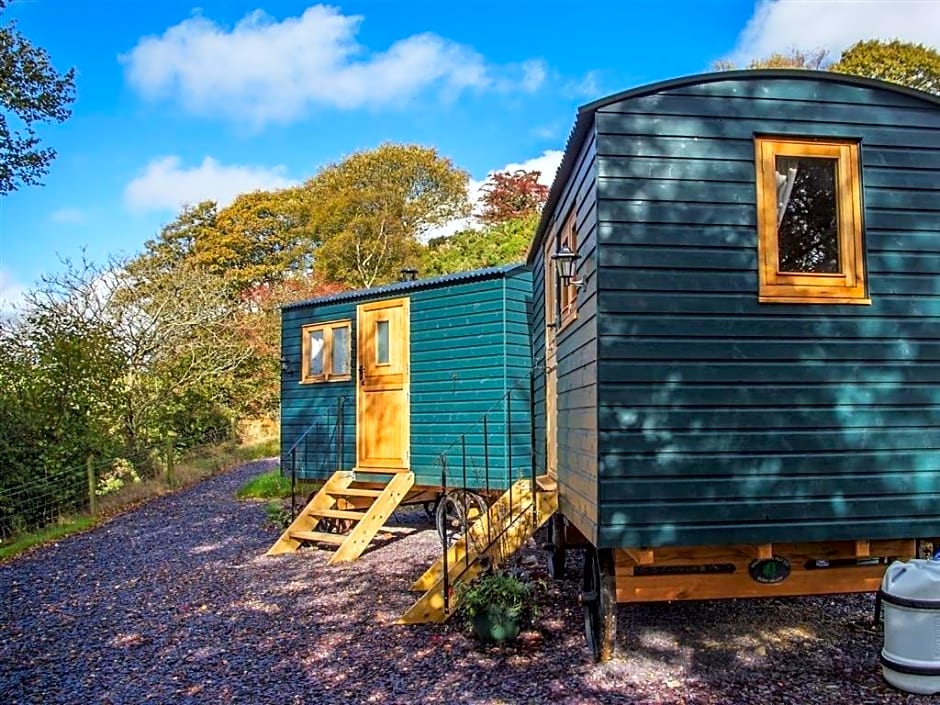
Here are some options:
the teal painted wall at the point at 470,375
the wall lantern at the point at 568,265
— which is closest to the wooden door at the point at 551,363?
the teal painted wall at the point at 470,375

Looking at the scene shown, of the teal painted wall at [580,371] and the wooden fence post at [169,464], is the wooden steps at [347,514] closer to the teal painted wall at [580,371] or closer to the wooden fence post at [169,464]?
the teal painted wall at [580,371]

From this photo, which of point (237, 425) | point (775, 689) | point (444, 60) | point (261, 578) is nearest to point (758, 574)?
point (775, 689)

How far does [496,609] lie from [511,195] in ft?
62.2

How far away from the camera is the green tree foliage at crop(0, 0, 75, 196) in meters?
10.3

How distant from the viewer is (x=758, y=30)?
19.7m

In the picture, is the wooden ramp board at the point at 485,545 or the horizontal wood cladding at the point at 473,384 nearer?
the wooden ramp board at the point at 485,545

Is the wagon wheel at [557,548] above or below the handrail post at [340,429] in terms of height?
below

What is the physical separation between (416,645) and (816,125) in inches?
163

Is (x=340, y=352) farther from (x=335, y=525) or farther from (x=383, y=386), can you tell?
(x=335, y=525)

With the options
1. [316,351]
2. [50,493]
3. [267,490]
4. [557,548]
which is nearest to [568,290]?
[557,548]

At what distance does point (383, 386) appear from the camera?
8.38 m

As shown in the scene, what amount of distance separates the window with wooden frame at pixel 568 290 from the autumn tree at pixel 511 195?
16663mm

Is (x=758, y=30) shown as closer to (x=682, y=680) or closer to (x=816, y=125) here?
(x=816, y=125)

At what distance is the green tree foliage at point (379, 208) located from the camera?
21.0m
